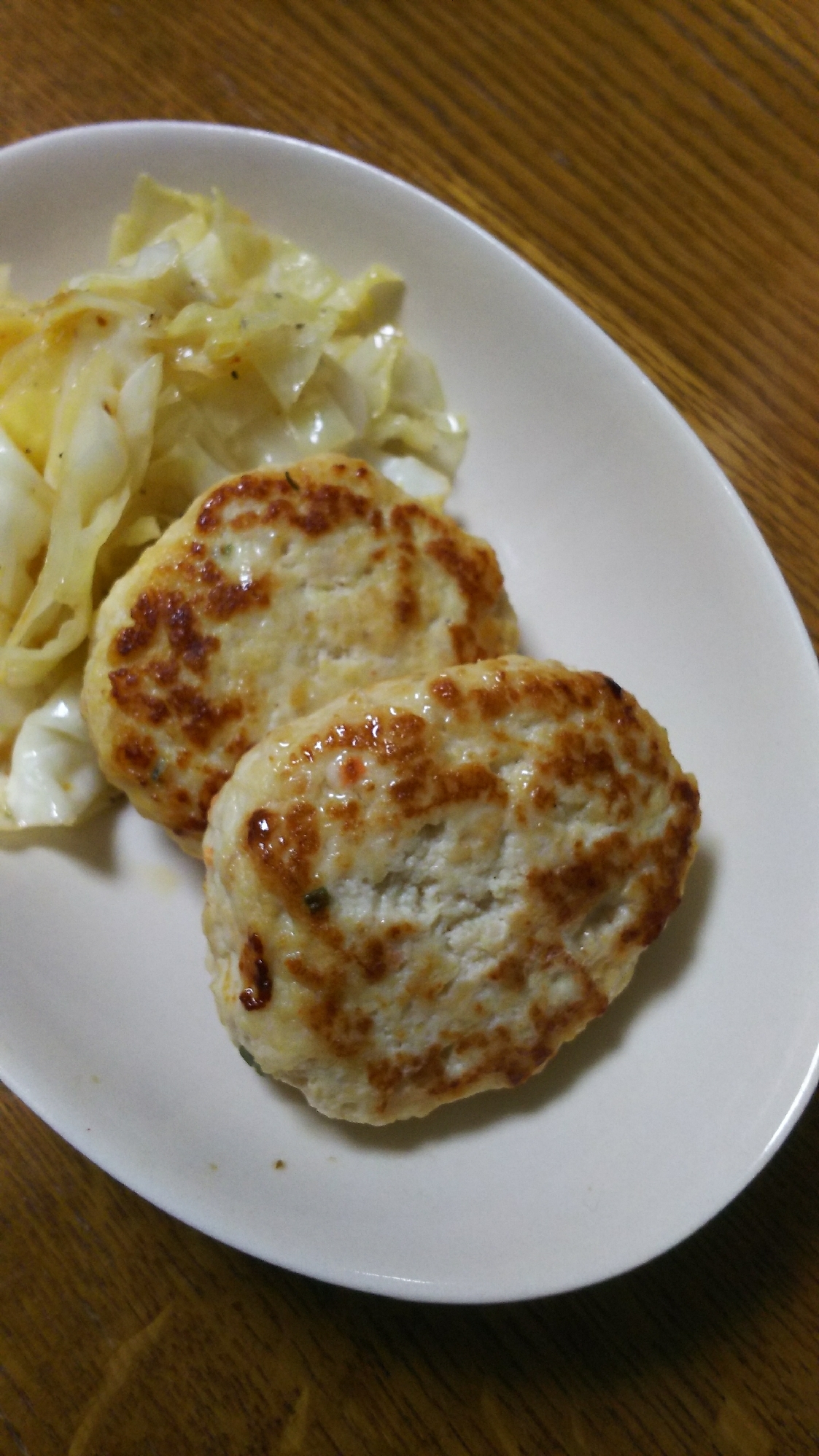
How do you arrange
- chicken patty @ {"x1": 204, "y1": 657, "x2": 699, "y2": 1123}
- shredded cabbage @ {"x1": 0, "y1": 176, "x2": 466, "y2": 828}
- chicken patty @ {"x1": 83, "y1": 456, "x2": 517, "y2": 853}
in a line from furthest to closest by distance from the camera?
1. shredded cabbage @ {"x1": 0, "y1": 176, "x2": 466, "y2": 828}
2. chicken patty @ {"x1": 83, "y1": 456, "x2": 517, "y2": 853}
3. chicken patty @ {"x1": 204, "y1": 657, "x2": 699, "y2": 1123}

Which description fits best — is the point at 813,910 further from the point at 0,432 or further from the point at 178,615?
the point at 0,432

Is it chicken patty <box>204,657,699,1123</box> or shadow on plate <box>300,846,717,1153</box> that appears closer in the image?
chicken patty <box>204,657,699,1123</box>

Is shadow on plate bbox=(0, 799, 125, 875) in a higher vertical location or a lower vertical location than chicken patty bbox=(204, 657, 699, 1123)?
lower

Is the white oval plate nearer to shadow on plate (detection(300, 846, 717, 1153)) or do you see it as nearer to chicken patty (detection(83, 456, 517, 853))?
shadow on plate (detection(300, 846, 717, 1153))

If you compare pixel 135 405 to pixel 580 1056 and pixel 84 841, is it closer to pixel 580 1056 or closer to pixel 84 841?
pixel 84 841

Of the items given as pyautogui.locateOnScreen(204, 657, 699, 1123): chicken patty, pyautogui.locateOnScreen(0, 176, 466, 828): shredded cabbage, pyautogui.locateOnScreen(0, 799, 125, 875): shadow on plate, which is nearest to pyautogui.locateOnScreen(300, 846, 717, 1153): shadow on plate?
pyautogui.locateOnScreen(204, 657, 699, 1123): chicken patty

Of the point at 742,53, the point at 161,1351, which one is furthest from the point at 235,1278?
the point at 742,53

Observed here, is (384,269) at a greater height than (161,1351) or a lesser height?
greater
